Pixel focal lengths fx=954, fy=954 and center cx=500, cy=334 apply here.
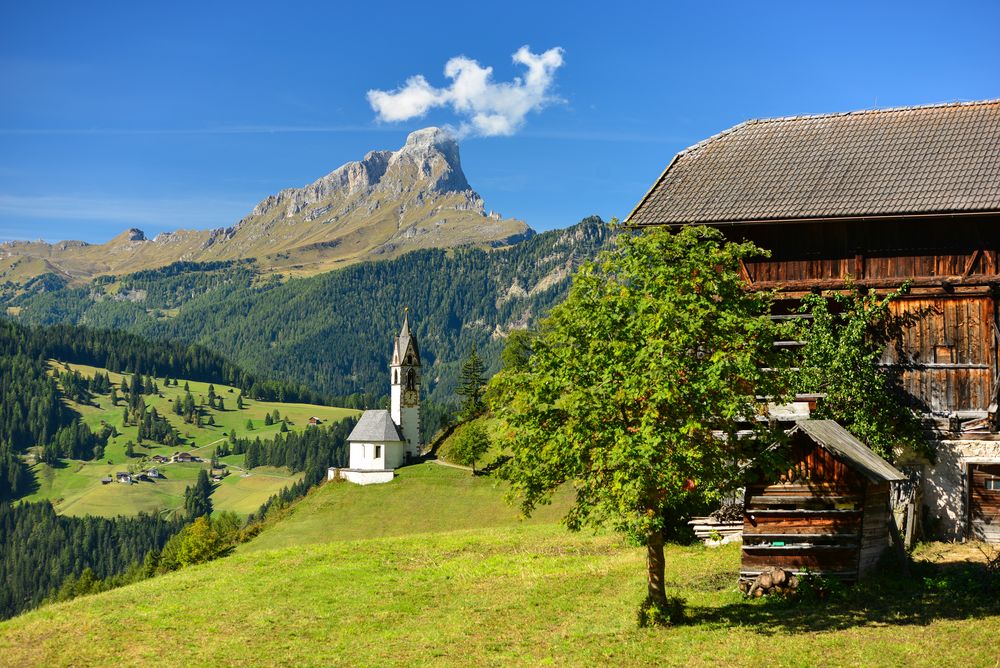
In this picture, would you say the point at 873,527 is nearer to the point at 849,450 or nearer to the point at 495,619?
the point at 849,450

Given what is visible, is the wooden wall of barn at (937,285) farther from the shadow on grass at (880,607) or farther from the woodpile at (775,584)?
the woodpile at (775,584)

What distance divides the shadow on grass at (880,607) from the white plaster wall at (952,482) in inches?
272

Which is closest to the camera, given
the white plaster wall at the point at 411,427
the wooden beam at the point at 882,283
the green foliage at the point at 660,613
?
the green foliage at the point at 660,613

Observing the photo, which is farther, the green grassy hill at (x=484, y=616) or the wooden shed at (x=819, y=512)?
the wooden shed at (x=819, y=512)

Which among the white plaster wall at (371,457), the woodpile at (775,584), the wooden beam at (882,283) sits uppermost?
the wooden beam at (882,283)

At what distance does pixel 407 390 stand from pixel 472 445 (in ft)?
89.6

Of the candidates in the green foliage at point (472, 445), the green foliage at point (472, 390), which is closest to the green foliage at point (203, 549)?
the green foliage at point (472, 445)

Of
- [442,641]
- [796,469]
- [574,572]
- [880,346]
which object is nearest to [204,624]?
[442,641]

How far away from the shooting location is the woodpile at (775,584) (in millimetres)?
25578

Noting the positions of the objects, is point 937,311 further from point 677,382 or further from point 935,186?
point 677,382

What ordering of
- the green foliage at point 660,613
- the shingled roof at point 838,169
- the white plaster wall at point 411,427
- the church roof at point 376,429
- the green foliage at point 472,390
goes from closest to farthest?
the green foliage at point 660,613 < the shingled roof at point 838,169 < the church roof at point 376,429 < the green foliage at point 472,390 < the white plaster wall at point 411,427

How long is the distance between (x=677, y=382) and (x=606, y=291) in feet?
10.9

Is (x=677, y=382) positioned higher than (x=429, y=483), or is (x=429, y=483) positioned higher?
(x=677, y=382)

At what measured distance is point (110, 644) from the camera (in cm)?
2698
